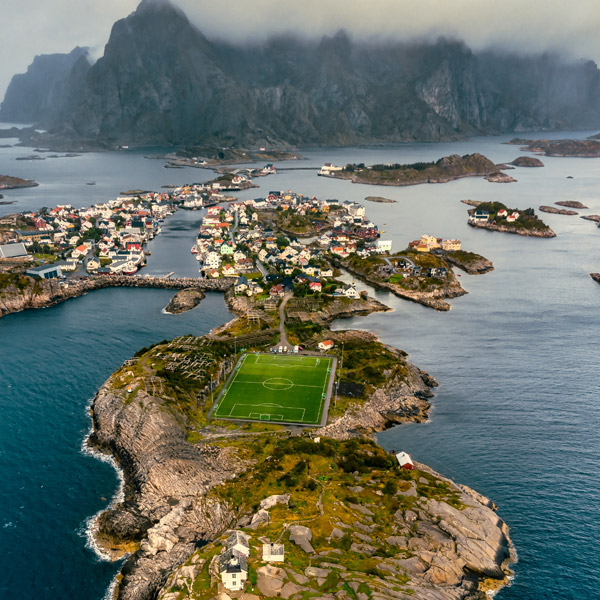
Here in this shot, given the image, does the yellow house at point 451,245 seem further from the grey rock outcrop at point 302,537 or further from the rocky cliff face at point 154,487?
the grey rock outcrop at point 302,537

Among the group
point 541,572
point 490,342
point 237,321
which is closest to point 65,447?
point 237,321

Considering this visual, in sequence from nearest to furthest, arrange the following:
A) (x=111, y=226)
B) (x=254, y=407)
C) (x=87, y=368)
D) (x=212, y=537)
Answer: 1. (x=212, y=537)
2. (x=254, y=407)
3. (x=87, y=368)
4. (x=111, y=226)

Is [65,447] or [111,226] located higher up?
[111,226]

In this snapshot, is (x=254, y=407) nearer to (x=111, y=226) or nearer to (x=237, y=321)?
(x=237, y=321)

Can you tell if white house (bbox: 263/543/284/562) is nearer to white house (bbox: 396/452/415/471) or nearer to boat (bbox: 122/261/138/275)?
white house (bbox: 396/452/415/471)

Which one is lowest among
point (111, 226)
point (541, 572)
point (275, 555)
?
point (541, 572)

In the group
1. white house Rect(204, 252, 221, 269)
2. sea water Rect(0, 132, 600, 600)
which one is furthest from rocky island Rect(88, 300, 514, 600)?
white house Rect(204, 252, 221, 269)

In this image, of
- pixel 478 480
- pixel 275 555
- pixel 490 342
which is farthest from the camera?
pixel 490 342
